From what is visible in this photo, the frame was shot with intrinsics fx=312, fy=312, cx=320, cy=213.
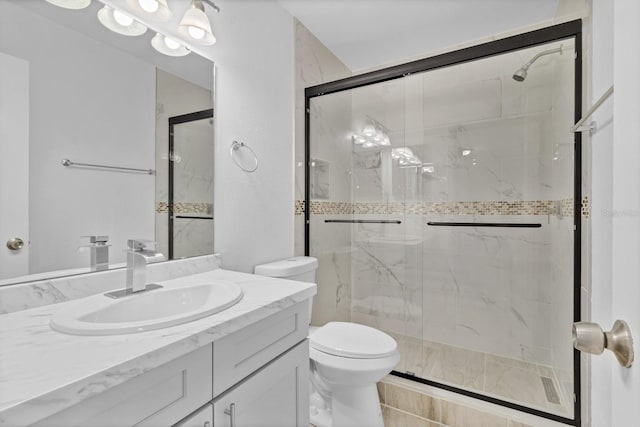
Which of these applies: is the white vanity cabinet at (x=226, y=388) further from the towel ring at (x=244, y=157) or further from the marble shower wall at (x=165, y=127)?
the towel ring at (x=244, y=157)

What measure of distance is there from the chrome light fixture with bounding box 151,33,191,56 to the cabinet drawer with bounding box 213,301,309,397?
1.16m

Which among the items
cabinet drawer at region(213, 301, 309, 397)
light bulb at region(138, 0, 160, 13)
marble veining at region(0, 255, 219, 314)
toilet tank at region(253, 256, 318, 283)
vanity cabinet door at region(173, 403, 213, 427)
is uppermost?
light bulb at region(138, 0, 160, 13)

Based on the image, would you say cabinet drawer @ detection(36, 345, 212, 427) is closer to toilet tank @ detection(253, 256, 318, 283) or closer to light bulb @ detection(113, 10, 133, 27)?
toilet tank @ detection(253, 256, 318, 283)

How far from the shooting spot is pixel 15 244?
2.97 feet

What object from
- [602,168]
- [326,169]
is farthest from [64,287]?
[602,168]

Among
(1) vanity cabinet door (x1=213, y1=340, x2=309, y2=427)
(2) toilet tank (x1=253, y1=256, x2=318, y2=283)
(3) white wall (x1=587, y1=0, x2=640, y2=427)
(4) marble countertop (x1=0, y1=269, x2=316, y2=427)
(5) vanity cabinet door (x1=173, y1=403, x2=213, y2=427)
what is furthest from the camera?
(2) toilet tank (x1=253, y1=256, x2=318, y2=283)

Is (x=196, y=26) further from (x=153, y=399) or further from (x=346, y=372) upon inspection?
(x=346, y=372)

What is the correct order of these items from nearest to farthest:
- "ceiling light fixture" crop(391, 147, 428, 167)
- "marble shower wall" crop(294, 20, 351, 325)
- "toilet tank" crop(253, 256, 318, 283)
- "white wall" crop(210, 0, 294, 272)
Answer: "white wall" crop(210, 0, 294, 272)
"toilet tank" crop(253, 256, 318, 283)
"marble shower wall" crop(294, 20, 351, 325)
"ceiling light fixture" crop(391, 147, 428, 167)

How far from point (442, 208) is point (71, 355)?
2.22m

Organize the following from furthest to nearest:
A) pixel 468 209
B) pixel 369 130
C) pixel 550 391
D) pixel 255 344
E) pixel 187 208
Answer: pixel 369 130 < pixel 468 209 < pixel 550 391 < pixel 187 208 < pixel 255 344

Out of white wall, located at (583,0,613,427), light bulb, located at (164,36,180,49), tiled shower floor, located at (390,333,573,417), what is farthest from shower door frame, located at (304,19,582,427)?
light bulb, located at (164,36,180,49)

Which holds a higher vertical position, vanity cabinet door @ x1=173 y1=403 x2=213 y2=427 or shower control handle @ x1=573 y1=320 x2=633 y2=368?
shower control handle @ x1=573 y1=320 x2=633 y2=368

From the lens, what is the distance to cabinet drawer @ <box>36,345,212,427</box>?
54 cm

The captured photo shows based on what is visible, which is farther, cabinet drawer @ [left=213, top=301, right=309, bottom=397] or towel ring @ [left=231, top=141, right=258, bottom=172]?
towel ring @ [left=231, top=141, right=258, bottom=172]
